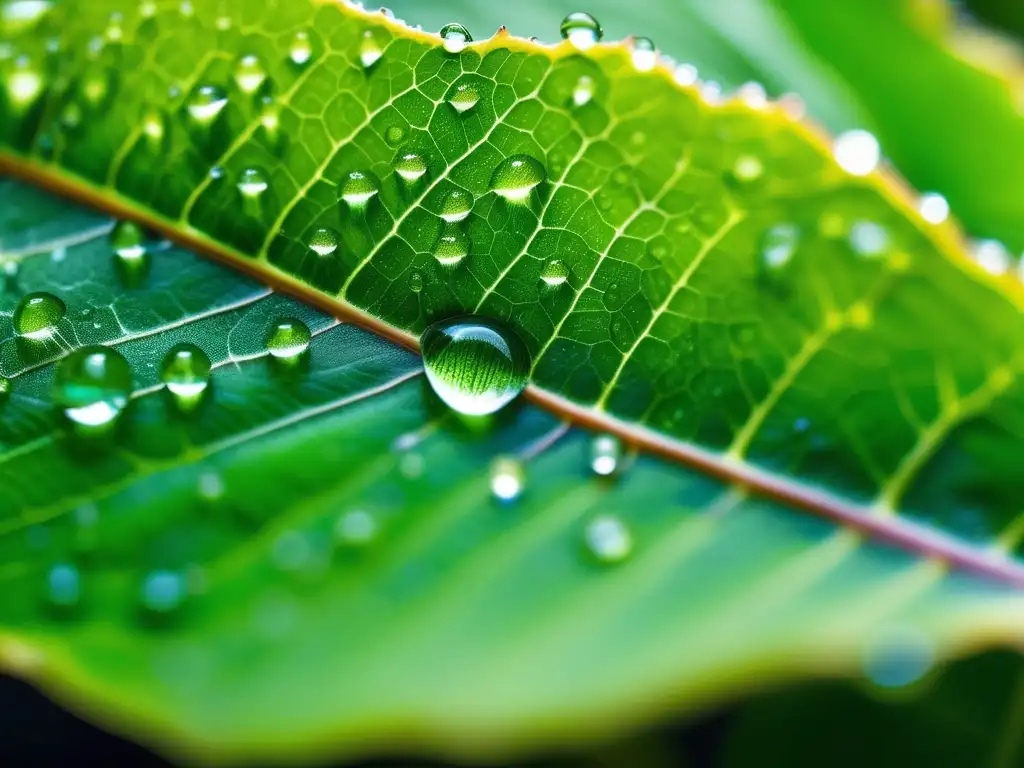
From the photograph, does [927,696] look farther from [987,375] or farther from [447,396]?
[447,396]

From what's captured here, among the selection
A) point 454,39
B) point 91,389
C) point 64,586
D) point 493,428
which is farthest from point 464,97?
point 64,586

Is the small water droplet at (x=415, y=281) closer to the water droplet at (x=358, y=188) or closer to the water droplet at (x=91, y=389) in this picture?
the water droplet at (x=358, y=188)

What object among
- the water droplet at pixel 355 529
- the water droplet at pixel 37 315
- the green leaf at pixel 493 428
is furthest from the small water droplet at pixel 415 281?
the water droplet at pixel 37 315

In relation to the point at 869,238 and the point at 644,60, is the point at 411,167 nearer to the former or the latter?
the point at 644,60

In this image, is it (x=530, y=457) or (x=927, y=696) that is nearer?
(x=530, y=457)

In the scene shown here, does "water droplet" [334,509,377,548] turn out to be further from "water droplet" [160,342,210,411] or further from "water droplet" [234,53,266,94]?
→ "water droplet" [234,53,266,94]

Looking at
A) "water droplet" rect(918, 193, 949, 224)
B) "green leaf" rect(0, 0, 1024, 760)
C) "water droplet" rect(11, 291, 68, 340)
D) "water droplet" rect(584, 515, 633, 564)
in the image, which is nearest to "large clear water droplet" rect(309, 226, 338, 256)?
"green leaf" rect(0, 0, 1024, 760)

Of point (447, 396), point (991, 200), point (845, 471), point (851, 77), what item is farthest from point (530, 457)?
point (851, 77)
